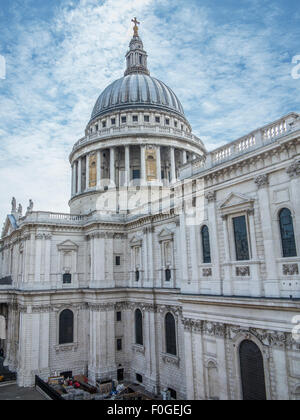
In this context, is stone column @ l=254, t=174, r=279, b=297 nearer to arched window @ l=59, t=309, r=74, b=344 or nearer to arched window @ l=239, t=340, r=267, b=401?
arched window @ l=239, t=340, r=267, b=401

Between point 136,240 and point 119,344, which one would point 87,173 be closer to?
point 136,240

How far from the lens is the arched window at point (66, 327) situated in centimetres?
3469

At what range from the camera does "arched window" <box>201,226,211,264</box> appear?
2156cm

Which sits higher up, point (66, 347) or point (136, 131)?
point (136, 131)

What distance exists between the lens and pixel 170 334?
95.1 ft

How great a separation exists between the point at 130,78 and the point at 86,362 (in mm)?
42167

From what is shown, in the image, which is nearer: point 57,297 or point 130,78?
point 57,297

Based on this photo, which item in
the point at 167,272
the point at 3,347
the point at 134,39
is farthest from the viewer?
the point at 134,39

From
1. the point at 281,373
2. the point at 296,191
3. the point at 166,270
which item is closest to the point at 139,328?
the point at 166,270

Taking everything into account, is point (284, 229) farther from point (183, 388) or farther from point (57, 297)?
point (57, 297)

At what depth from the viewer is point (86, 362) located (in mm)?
34938

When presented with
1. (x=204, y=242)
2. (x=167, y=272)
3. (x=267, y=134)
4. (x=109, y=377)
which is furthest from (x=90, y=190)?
(x=267, y=134)

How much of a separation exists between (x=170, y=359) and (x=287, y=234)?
1681 centimetres

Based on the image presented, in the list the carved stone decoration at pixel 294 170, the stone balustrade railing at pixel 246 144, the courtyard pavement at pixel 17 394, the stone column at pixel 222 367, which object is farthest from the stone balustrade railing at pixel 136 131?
the stone column at pixel 222 367
